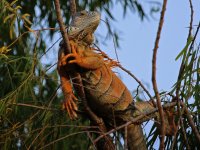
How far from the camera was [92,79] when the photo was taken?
5152 millimetres

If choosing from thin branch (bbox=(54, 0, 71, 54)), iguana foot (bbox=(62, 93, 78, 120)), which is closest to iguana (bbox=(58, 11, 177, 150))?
iguana foot (bbox=(62, 93, 78, 120))

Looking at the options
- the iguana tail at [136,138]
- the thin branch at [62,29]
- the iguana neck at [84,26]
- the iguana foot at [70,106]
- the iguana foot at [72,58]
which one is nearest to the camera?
the thin branch at [62,29]

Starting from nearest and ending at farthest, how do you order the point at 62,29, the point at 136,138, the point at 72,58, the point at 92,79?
the point at 62,29, the point at 72,58, the point at 92,79, the point at 136,138

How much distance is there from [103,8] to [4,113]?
3055 millimetres

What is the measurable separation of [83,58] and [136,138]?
902mm

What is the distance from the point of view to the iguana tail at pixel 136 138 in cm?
546

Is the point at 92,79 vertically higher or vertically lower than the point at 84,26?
lower

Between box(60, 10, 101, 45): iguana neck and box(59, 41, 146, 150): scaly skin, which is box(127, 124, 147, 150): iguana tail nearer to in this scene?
box(59, 41, 146, 150): scaly skin

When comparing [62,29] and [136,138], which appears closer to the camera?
[62,29]

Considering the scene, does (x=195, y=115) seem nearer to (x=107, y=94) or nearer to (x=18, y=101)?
(x=107, y=94)

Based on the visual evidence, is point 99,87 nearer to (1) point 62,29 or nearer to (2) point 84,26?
(2) point 84,26

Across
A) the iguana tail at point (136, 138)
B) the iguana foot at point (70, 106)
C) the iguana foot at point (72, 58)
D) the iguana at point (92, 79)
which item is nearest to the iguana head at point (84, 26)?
the iguana at point (92, 79)

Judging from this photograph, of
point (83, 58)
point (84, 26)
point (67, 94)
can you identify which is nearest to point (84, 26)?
point (84, 26)

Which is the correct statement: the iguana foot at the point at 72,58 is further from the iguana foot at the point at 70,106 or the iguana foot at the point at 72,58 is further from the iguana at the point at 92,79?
the iguana foot at the point at 70,106
